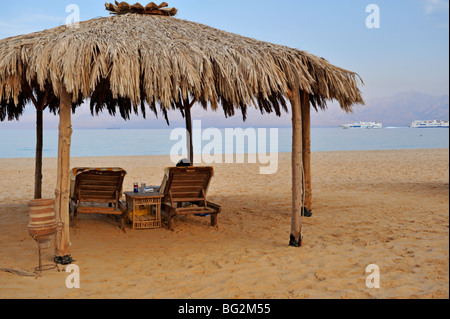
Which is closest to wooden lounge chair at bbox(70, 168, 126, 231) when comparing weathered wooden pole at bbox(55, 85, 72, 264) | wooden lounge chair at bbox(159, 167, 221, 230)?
wooden lounge chair at bbox(159, 167, 221, 230)

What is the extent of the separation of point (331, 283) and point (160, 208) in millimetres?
2957

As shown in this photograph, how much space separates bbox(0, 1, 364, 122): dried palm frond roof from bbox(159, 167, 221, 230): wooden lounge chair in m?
1.24

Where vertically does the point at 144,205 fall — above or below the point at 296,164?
below

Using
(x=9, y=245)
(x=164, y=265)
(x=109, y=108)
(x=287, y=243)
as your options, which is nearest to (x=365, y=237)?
(x=287, y=243)

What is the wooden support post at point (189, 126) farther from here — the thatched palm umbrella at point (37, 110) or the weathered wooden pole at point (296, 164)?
the weathered wooden pole at point (296, 164)

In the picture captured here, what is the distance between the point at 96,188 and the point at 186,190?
1205 millimetres

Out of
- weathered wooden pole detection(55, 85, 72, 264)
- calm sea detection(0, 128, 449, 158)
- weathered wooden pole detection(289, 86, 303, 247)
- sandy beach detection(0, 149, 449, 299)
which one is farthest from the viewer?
calm sea detection(0, 128, 449, 158)

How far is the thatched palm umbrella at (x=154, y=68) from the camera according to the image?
394 centimetres

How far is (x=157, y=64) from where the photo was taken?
13.6ft

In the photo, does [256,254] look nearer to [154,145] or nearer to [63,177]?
[63,177]

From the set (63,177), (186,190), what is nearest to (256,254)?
(186,190)

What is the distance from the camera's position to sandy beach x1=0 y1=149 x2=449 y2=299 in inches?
133

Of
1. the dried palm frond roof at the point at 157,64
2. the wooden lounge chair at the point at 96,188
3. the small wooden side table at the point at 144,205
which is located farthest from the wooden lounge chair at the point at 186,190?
the dried palm frond roof at the point at 157,64

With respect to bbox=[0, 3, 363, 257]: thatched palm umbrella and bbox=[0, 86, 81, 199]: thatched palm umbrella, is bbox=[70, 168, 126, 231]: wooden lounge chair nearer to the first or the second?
bbox=[0, 3, 363, 257]: thatched palm umbrella
